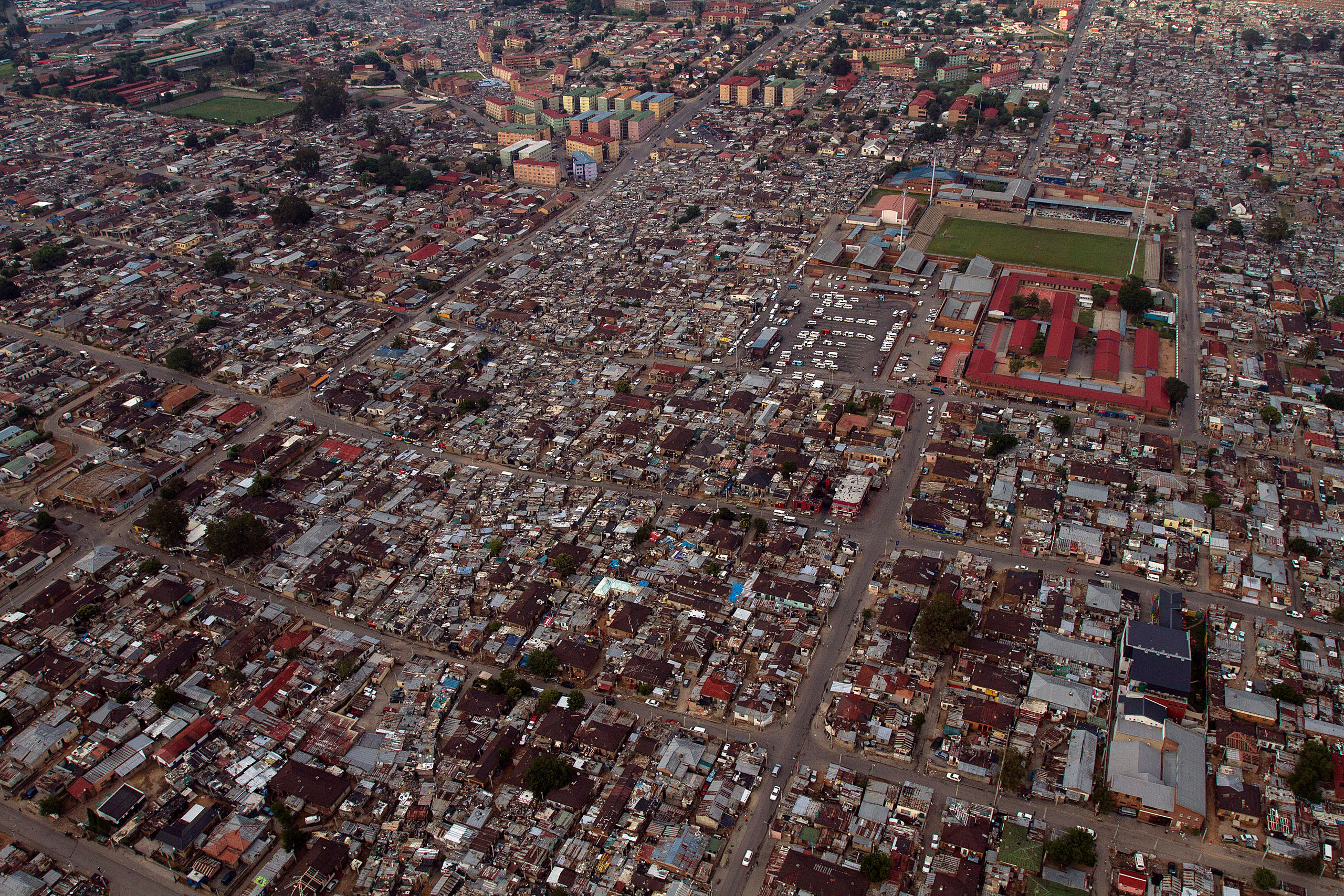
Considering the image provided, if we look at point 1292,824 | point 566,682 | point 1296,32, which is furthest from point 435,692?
point 1296,32

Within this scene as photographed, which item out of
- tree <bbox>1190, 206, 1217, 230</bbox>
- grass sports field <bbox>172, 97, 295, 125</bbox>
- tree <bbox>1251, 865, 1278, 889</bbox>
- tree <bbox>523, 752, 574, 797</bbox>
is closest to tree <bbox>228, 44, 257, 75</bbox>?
grass sports field <bbox>172, 97, 295, 125</bbox>

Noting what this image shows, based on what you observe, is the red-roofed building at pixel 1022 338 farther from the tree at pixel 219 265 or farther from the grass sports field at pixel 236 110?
the grass sports field at pixel 236 110

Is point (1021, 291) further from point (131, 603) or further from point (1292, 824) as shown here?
point (131, 603)

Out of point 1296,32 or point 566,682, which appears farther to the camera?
point 1296,32

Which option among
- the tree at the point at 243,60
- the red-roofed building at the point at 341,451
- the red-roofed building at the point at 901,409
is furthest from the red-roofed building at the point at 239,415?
the tree at the point at 243,60

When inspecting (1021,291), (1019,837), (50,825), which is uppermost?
(1021,291)

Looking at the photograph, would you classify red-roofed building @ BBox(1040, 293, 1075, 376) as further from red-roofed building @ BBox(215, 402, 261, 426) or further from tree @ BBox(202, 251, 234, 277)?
tree @ BBox(202, 251, 234, 277)
